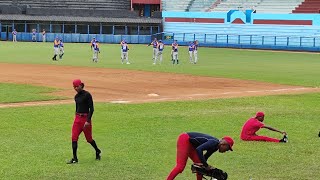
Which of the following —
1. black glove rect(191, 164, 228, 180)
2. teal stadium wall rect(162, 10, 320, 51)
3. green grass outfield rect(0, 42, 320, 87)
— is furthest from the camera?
teal stadium wall rect(162, 10, 320, 51)

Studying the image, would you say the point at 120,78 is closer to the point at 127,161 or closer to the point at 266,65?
the point at 266,65

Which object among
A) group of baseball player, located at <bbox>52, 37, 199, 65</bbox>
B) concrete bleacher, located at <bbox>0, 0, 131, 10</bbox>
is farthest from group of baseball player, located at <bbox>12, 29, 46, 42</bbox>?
group of baseball player, located at <bbox>52, 37, 199, 65</bbox>

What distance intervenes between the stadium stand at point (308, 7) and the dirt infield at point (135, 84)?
41.4 metres

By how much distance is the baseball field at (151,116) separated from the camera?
17.1 meters

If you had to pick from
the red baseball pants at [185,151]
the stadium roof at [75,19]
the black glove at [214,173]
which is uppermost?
the stadium roof at [75,19]

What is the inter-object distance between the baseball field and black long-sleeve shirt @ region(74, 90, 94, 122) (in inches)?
52.9

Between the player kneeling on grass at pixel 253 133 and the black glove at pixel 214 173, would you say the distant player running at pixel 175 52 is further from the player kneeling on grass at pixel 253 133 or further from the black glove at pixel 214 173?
the black glove at pixel 214 173

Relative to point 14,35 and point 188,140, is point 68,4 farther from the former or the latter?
point 188,140

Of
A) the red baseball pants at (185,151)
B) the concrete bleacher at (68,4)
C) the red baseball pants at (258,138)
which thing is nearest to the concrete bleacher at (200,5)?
the concrete bleacher at (68,4)

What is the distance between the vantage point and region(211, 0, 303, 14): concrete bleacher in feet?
286

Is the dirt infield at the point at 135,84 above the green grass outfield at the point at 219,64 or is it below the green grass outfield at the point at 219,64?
below

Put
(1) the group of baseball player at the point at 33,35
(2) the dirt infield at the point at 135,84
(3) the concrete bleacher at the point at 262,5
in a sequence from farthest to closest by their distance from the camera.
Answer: (1) the group of baseball player at the point at 33,35 → (3) the concrete bleacher at the point at 262,5 → (2) the dirt infield at the point at 135,84

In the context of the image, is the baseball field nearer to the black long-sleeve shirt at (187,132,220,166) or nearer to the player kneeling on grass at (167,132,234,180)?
the player kneeling on grass at (167,132,234,180)

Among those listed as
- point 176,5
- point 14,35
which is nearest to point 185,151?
point 14,35
